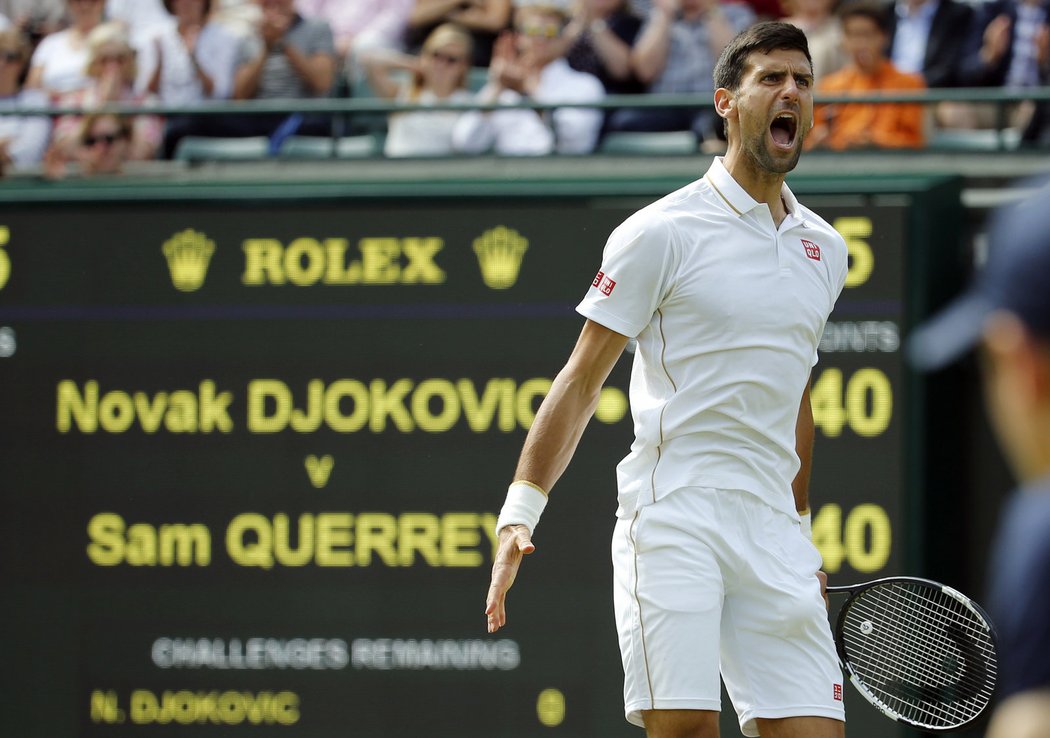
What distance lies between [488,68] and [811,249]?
4129mm

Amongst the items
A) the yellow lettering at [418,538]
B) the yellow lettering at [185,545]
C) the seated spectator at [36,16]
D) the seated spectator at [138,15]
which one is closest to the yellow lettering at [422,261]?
the yellow lettering at [418,538]

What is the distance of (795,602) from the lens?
13.3 ft

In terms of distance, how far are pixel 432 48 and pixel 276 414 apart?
194 centimetres

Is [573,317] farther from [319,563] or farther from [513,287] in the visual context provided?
[319,563]

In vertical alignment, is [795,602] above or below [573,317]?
below

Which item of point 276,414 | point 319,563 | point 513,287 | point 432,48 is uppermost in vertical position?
point 432,48

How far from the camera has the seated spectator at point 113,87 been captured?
7820 millimetres

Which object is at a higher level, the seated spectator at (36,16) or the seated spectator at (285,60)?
the seated spectator at (36,16)

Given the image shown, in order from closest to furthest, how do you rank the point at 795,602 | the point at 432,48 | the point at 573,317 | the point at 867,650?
the point at 795,602
the point at 867,650
the point at 573,317
the point at 432,48

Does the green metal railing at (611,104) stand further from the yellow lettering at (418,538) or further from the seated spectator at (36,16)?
the seated spectator at (36,16)

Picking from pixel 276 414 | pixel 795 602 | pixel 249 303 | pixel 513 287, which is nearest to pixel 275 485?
pixel 276 414

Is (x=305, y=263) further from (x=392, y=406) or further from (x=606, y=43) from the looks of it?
(x=606, y=43)

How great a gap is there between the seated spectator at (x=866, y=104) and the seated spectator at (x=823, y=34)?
0.52 feet

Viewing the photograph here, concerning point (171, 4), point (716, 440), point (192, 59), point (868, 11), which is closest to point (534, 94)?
point (868, 11)
